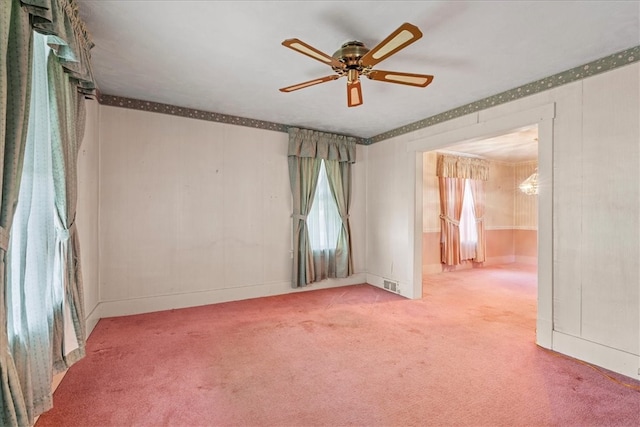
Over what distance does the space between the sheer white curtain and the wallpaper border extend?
110cm

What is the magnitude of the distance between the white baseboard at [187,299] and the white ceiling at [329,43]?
2452mm

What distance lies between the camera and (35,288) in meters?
1.63

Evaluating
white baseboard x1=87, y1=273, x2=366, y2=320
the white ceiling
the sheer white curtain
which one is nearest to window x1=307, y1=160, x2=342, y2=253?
the sheer white curtain

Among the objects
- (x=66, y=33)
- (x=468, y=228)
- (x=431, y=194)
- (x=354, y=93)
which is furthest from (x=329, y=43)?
(x=468, y=228)

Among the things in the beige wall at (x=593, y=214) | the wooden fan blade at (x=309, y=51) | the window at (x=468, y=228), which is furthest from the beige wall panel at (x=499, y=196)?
the wooden fan blade at (x=309, y=51)

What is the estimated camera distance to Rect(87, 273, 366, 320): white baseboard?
3459mm

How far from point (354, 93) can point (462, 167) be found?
4.92 metres

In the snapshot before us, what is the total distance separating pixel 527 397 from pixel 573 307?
44.6 inches

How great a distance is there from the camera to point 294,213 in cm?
449

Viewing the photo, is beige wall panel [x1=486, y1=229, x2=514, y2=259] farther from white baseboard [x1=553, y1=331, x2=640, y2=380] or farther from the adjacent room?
white baseboard [x1=553, y1=331, x2=640, y2=380]

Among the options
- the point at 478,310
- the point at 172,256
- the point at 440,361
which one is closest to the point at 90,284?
the point at 172,256

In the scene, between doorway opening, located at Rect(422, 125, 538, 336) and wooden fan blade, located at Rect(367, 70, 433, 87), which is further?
doorway opening, located at Rect(422, 125, 538, 336)

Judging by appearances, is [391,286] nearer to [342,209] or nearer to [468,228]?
[342,209]

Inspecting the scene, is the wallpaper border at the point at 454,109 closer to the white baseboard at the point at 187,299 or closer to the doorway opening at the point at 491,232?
the doorway opening at the point at 491,232
